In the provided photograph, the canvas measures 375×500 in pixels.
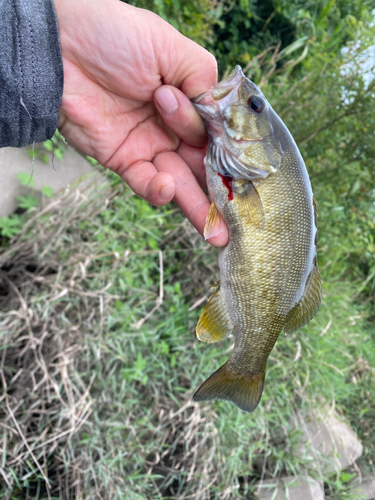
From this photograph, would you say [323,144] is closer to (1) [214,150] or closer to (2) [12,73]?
(1) [214,150]

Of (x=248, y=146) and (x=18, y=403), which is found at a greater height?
(x=248, y=146)

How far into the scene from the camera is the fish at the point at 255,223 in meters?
1.41

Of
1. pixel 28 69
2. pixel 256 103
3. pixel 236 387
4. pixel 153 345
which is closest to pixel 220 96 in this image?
pixel 256 103

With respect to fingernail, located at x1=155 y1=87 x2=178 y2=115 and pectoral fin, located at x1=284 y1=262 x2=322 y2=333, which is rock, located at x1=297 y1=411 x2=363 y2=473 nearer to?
pectoral fin, located at x1=284 y1=262 x2=322 y2=333

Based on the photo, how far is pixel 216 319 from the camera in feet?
5.18

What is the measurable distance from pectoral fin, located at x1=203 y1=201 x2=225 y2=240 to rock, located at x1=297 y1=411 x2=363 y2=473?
2.21 meters

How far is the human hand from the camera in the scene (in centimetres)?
145

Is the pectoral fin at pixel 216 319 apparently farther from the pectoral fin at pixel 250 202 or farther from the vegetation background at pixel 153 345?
the vegetation background at pixel 153 345

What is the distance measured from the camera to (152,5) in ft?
9.53

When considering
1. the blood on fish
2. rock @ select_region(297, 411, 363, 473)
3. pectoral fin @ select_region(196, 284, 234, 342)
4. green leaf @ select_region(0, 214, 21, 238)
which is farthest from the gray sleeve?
rock @ select_region(297, 411, 363, 473)

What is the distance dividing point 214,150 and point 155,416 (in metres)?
1.92

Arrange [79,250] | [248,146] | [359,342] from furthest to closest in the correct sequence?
1. [359,342]
2. [79,250]
3. [248,146]

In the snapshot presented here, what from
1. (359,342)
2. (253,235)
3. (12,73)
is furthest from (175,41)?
(359,342)

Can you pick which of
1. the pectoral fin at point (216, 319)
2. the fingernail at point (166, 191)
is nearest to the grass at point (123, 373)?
the pectoral fin at point (216, 319)
